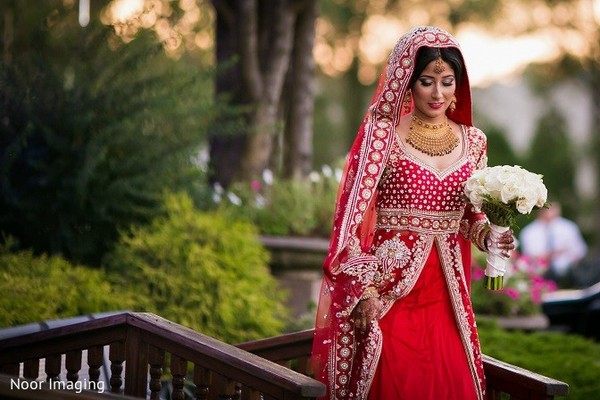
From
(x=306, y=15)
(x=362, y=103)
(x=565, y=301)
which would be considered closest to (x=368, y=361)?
(x=565, y=301)

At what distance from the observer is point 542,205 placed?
A: 4.31 metres

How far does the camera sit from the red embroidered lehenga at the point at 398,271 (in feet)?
14.2

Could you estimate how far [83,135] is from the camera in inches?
312

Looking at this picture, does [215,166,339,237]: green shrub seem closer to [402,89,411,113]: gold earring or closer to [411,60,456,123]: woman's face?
[402,89,411,113]: gold earring

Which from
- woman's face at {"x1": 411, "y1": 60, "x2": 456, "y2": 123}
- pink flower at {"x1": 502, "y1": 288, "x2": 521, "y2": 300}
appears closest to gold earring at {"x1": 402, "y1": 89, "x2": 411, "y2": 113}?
woman's face at {"x1": 411, "y1": 60, "x2": 456, "y2": 123}

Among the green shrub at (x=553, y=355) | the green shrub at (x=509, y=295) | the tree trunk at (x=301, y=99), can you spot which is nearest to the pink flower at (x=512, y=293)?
the green shrub at (x=509, y=295)

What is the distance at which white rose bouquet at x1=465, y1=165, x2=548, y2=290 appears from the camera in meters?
4.15

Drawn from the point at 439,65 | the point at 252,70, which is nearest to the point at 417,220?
the point at 439,65

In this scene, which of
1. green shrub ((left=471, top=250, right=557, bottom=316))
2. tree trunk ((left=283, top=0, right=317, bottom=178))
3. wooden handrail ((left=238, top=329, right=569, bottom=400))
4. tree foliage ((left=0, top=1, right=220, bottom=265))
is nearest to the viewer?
wooden handrail ((left=238, top=329, right=569, bottom=400))

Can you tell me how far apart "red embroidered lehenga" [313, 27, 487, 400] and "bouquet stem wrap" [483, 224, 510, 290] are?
0.13 meters

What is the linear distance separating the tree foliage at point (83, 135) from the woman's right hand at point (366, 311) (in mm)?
3705

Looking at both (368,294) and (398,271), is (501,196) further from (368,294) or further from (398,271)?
(368,294)

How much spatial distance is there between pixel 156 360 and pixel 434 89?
161cm

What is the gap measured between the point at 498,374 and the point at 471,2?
2409 centimetres
